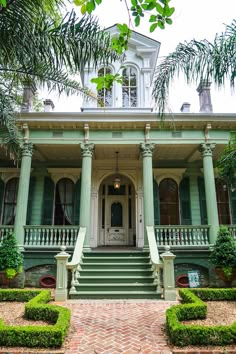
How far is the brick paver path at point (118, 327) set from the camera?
11.6ft

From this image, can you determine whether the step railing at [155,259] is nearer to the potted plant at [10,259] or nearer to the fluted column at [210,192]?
the fluted column at [210,192]

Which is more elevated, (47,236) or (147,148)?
(147,148)

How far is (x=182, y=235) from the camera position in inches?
339

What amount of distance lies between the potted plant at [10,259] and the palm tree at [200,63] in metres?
5.72

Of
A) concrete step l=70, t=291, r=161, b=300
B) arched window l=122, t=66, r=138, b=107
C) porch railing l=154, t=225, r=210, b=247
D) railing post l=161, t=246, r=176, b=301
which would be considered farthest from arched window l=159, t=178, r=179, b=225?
concrete step l=70, t=291, r=161, b=300

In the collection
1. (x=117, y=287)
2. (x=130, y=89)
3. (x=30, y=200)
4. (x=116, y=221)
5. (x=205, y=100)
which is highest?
(x=130, y=89)

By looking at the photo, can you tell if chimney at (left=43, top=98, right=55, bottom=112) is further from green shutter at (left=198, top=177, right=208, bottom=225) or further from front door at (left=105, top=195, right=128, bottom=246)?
green shutter at (left=198, top=177, right=208, bottom=225)

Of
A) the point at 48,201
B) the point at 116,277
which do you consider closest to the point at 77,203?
the point at 48,201

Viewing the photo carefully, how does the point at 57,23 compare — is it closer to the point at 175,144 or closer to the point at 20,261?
the point at 175,144

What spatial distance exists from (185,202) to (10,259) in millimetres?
6843

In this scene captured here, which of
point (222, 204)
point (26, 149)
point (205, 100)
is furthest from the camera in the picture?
point (222, 204)

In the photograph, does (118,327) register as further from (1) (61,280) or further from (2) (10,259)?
(2) (10,259)

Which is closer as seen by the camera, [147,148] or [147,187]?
[147,187]

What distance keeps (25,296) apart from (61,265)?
3.45 feet
